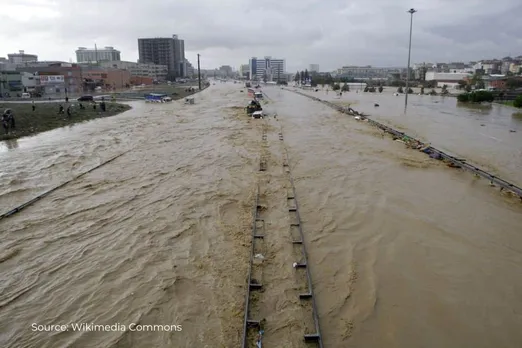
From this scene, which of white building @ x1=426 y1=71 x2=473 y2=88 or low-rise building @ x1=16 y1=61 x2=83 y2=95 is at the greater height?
white building @ x1=426 y1=71 x2=473 y2=88

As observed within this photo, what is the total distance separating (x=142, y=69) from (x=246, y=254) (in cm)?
10965

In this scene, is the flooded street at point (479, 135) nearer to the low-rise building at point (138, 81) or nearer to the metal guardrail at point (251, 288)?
the metal guardrail at point (251, 288)

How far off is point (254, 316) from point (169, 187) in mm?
6813

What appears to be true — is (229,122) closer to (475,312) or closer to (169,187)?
(169,187)

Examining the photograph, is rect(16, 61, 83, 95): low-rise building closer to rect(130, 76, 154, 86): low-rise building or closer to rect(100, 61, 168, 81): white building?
rect(130, 76, 154, 86): low-rise building

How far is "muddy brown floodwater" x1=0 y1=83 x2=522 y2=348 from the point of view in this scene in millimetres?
5012

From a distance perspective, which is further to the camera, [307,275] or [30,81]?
[30,81]

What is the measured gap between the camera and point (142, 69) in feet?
347

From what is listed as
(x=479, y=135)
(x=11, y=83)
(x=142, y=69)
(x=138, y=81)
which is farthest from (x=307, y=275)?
(x=142, y=69)

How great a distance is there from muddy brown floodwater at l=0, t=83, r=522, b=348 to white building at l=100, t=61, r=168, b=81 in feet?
298

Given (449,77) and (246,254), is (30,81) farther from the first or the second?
(449,77)

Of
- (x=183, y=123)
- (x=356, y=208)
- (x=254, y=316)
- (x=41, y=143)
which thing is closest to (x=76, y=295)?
(x=254, y=316)

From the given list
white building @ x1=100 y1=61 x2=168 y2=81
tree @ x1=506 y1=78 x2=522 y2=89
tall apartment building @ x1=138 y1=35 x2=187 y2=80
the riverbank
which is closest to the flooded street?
the riverbank

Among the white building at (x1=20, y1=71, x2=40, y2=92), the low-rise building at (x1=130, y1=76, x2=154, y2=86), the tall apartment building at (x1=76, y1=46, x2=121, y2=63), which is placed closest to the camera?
the white building at (x1=20, y1=71, x2=40, y2=92)
